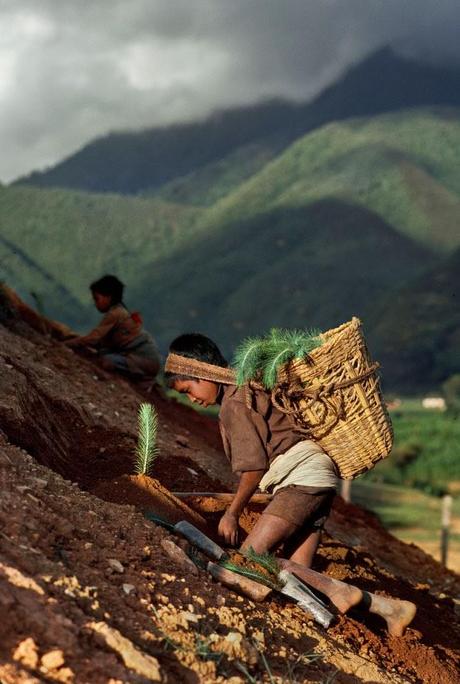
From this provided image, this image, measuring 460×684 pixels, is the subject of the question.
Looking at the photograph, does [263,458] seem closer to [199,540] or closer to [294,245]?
[199,540]

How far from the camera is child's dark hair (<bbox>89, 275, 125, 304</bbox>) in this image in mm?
8125

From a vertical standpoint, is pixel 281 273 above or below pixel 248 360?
above

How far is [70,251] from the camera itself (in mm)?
98625

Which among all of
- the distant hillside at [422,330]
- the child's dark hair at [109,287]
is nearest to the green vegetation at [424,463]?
the child's dark hair at [109,287]

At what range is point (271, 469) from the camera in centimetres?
439

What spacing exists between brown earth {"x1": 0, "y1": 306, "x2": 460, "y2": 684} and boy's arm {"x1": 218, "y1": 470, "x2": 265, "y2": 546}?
0.94 ft

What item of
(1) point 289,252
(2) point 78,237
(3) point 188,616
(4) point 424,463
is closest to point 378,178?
(1) point 289,252

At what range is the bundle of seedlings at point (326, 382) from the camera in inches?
165

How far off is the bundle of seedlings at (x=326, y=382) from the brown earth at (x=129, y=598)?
75 cm

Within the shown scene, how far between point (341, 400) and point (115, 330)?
495cm

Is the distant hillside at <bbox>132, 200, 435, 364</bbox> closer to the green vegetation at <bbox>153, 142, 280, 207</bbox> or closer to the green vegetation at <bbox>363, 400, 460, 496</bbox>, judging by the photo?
the green vegetation at <bbox>153, 142, 280, 207</bbox>

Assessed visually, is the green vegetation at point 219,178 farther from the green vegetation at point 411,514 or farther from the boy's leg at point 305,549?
the boy's leg at point 305,549

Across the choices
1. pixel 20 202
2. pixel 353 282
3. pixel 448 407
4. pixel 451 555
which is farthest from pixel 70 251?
pixel 451 555

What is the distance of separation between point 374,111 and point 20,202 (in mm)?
92642
